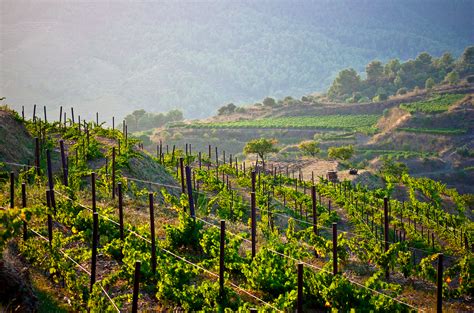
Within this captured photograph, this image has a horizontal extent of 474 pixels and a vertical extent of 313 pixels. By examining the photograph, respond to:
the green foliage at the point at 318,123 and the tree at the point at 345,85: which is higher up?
the tree at the point at 345,85

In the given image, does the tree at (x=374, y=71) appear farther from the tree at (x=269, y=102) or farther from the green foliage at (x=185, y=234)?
the green foliage at (x=185, y=234)

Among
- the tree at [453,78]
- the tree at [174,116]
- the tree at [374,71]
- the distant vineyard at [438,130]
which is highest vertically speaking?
the tree at [374,71]

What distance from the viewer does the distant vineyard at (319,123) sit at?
3409 inches

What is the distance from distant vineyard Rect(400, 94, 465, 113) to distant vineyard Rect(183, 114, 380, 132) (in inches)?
267

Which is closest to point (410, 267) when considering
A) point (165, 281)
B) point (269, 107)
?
point (165, 281)

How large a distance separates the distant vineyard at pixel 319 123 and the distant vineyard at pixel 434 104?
6791 millimetres

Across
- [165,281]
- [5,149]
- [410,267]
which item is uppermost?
[5,149]

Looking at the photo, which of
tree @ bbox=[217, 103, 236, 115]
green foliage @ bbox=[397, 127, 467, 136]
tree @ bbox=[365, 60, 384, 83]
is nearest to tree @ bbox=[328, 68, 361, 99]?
tree @ bbox=[365, 60, 384, 83]

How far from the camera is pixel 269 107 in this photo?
10862cm

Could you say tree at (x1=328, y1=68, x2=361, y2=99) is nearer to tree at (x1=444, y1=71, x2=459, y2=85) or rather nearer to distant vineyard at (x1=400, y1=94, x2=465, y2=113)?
tree at (x1=444, y1=71, x2=459, y2=85)

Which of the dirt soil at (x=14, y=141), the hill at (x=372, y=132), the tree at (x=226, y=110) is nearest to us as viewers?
the dirt soil at (x=14, y=141)

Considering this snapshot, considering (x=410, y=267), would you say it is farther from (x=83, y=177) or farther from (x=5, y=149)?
(x=5, y=149)

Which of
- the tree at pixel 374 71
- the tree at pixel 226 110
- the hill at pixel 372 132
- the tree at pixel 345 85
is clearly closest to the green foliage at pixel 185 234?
the hill at pixel 372 132

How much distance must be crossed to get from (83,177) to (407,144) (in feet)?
204
